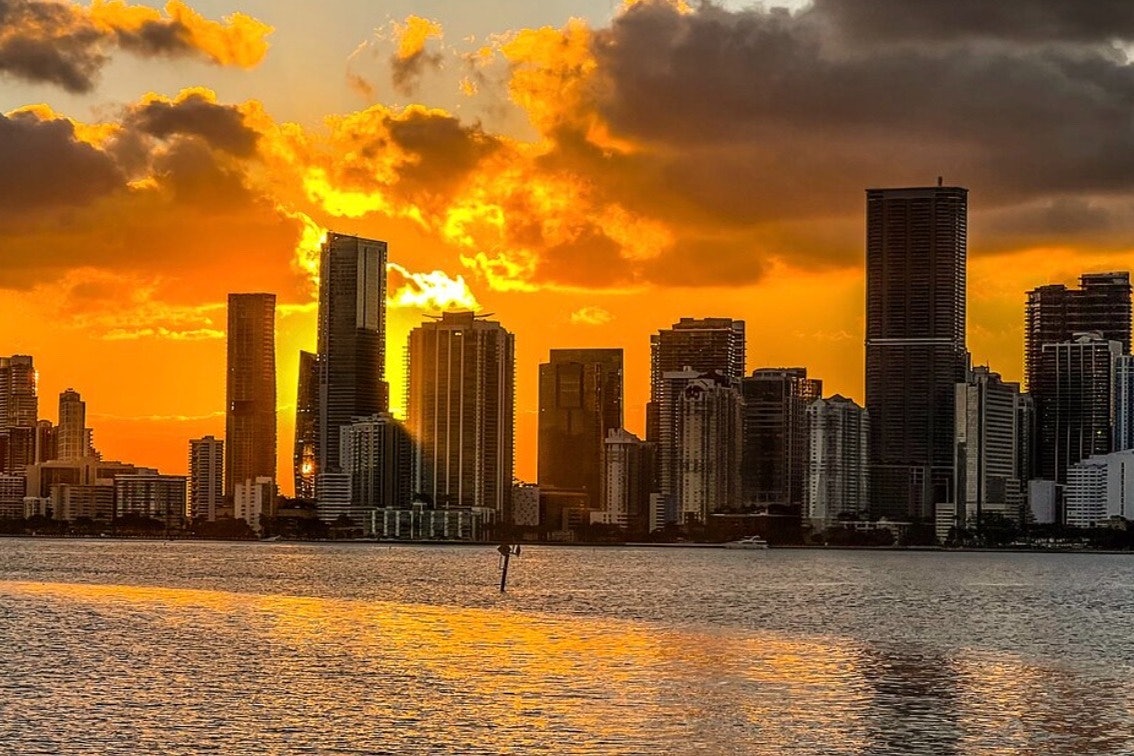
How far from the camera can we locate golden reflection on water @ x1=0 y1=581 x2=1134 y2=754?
6112cm

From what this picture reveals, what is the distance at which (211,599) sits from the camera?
460ft

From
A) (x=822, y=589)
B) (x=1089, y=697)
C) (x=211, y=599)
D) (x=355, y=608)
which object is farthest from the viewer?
(x=822, y=589)

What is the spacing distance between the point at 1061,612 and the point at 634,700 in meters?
88.3

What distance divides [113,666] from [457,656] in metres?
16.5

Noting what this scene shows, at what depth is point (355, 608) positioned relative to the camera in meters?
130

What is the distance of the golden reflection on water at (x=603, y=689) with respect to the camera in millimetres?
61125

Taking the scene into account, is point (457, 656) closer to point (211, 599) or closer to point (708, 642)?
point (708, 642)

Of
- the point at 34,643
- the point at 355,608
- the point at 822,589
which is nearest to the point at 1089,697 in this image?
the point at 34,643

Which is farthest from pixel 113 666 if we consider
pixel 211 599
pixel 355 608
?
pixel 211 599

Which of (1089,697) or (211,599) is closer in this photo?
(1089,697)

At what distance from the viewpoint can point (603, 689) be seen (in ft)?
244

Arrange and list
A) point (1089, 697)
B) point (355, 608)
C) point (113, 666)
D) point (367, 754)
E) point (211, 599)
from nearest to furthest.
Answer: point (367, 754), point (1089, 697), point (113, 666), point (355, 608), point (211, 599)

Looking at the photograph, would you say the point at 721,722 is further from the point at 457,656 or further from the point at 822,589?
the point at 822,589

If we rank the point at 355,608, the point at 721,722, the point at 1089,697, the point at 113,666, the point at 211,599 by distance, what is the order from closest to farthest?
the point at 721,722, the point at 1089,697, the point at 113,666, the point at 355,608, the point at 211,599
